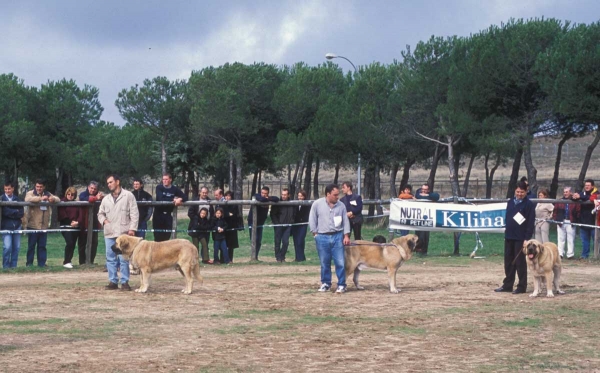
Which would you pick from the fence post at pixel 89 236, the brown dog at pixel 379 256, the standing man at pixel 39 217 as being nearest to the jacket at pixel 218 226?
the fence post at pixel 89 236

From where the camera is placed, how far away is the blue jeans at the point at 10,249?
19156 millimetres

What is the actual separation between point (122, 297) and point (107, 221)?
1570 mm

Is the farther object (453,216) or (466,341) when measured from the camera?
(453,216)

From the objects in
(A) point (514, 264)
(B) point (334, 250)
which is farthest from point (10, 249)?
(A) point (514, 264)

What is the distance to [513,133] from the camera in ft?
143

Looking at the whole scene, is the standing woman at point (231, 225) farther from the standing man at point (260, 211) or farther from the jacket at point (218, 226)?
the standing man at point (260, 211)

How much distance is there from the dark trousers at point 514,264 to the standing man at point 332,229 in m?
2.71

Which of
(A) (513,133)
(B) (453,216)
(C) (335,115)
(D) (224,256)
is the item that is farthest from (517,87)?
(D) (224,256)

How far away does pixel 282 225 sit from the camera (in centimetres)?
2136

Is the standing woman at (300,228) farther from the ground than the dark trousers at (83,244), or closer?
farther from the ground

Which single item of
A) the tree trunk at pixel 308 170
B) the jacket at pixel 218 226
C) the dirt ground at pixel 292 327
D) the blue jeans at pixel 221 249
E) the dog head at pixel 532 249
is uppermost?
the tree trunk at pixel 308 170

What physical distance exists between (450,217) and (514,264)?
729 cm

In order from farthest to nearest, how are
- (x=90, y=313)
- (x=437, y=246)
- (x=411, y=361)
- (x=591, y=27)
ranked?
(x=591, y=27), (x=437, y=246), (x=90, y=313), (x=411, y=361)

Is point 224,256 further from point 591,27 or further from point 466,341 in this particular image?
point 591,27
